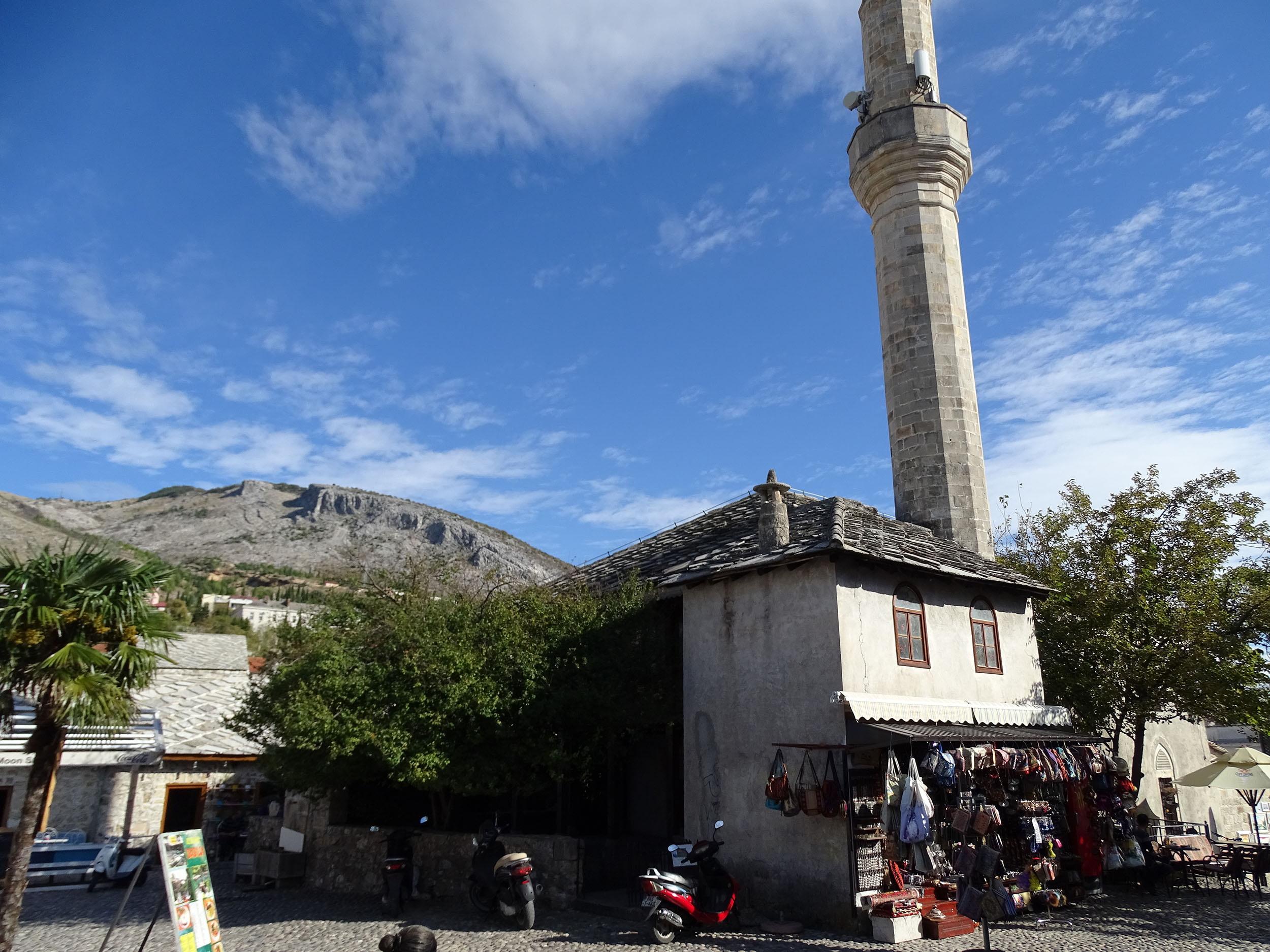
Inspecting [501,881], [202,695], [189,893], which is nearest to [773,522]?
[501,881]

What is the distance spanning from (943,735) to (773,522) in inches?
166

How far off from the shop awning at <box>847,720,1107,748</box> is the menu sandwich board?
25.1 feet

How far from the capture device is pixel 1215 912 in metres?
12.7

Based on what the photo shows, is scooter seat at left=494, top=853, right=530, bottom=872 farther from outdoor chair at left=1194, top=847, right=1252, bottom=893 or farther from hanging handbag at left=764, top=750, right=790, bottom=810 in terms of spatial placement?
outdoor chair at left=1194, top=847, right=1252, bottom=893

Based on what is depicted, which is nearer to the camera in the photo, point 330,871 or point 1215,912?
point 1215,912

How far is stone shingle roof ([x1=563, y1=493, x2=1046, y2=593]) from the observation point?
13.1 m

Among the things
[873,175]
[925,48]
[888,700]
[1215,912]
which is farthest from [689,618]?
[925,48]

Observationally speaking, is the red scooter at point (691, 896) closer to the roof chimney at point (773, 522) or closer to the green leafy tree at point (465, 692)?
the green leafy tree at point (465, 692)

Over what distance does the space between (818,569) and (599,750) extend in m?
4.84

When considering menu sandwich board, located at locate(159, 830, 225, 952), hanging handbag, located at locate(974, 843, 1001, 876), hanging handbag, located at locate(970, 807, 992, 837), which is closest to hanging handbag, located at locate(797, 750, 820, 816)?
hanging handbag, located at locate(970, 807, 992, 837)

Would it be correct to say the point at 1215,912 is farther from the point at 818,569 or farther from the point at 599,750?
the point at 599,750

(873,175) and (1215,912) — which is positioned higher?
(873,175)

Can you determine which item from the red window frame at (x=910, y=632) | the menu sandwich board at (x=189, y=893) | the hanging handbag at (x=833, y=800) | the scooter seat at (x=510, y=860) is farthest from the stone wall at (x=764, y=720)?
the menu sandwich board at (x=189, y=893)

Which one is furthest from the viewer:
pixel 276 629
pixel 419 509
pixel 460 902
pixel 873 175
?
pixel 419 509
